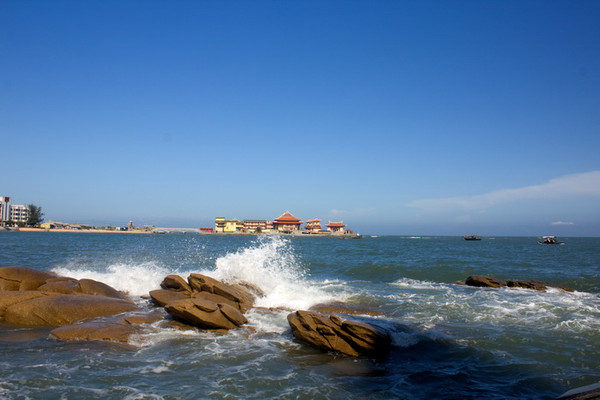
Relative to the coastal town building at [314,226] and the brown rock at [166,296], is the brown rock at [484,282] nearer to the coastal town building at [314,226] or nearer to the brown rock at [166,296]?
the brown rock at [166,296]

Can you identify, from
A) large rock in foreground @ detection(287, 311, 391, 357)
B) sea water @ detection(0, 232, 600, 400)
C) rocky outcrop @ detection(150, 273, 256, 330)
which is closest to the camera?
sea water @ detection(0, 232, 600, 400)

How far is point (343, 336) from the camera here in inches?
423

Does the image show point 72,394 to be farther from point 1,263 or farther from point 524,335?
point 1,263

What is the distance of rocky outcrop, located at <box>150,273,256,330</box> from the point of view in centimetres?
1235

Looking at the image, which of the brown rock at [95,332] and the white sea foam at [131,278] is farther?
the white sea foam at [131,278]

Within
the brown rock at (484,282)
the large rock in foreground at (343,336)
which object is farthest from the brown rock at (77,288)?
the brown rock at (484,282)

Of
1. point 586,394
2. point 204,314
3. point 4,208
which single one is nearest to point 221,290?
point 204,314

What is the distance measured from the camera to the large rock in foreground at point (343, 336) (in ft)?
34.6

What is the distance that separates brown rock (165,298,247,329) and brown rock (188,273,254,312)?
2311 millimetres

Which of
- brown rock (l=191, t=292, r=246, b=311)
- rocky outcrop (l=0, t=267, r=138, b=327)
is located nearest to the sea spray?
brown rock (l=191, t=292, r=246, b=311)

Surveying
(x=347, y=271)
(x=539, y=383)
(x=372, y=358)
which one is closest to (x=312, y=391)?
(x=372, y=358)

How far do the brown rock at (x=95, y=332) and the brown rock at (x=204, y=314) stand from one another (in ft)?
4.26

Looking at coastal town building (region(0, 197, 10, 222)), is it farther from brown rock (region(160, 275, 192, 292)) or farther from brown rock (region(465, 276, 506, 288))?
brown rock (region(465, 276, 506, 288))

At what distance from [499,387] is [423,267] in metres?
26.5
